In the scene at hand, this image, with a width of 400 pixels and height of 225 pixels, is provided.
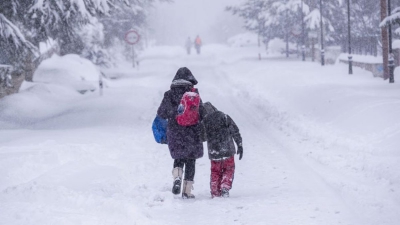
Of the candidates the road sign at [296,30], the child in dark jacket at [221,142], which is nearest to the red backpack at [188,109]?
the child in dark jacket at [221,142]

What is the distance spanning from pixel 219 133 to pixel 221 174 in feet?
2.00

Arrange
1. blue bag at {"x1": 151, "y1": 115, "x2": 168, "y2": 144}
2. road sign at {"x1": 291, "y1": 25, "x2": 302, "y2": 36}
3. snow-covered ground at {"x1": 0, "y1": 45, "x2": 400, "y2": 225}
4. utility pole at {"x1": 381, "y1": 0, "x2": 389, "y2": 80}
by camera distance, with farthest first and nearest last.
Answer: road sign at {"x1": 291, "y1": 25, "x2": 302, "y2": 36}, utility pole at {"x1": 381, "y1": 0, "x2": 389, "y2": 80}, blue bag at {"x1": 151, "y1": 115, "x2": 168, "y2": 144}, snow-covered ground at {"x1": 0, "y1": 45, "x2": 400, "y2": 225}

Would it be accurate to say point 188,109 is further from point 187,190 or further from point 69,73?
point 69,73

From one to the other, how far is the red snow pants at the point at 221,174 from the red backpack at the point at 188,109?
66 centimetres

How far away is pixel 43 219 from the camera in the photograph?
18.0 feet

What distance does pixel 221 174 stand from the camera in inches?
284

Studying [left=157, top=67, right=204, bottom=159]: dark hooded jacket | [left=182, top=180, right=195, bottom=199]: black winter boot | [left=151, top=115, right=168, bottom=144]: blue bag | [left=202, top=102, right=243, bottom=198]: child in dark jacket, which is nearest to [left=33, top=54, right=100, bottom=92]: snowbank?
[left=151, top=115, right=168, bottom=144]: blue bag

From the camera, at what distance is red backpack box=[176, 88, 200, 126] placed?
6844 mm

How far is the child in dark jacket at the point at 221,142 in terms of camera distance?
6953mm

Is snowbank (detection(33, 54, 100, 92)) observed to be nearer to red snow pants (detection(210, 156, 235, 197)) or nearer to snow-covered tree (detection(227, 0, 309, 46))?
snow-covered tree (detection(227, 0, 309, 46))

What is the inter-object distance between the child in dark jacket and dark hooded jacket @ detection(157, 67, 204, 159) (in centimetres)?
13

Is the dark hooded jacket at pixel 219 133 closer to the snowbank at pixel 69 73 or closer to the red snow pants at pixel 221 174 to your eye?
the red snow pants at pixel 221 174

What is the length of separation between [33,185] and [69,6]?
7195mm

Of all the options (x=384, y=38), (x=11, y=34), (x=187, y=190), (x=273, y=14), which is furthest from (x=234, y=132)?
(x=273, y=14)
